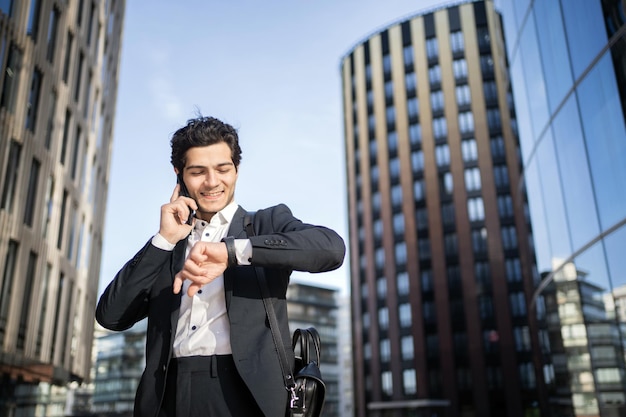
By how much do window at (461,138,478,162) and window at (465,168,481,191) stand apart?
1.01 meters

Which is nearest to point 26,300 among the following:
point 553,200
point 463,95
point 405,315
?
point 553,200

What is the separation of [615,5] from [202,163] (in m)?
10.9

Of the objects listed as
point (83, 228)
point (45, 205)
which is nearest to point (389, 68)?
point (83, 228)

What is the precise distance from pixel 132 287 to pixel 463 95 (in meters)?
57.0

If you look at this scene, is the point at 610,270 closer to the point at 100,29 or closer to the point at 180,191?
the point at 180,191

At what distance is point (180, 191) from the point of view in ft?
7.43

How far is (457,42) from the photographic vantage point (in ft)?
188

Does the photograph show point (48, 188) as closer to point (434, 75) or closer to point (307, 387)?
point (307, 387)

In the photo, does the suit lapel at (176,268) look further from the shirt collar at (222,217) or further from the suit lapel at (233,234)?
the suit lapel at (233,234)

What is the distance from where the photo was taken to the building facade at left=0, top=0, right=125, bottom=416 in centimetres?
1497

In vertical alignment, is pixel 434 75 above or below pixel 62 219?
above

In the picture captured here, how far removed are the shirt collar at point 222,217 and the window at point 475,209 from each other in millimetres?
52923

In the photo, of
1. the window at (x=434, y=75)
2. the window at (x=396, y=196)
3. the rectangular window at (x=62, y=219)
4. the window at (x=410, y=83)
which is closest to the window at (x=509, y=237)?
the window at (x=396, y=196)

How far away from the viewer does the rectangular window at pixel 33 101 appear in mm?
16297
